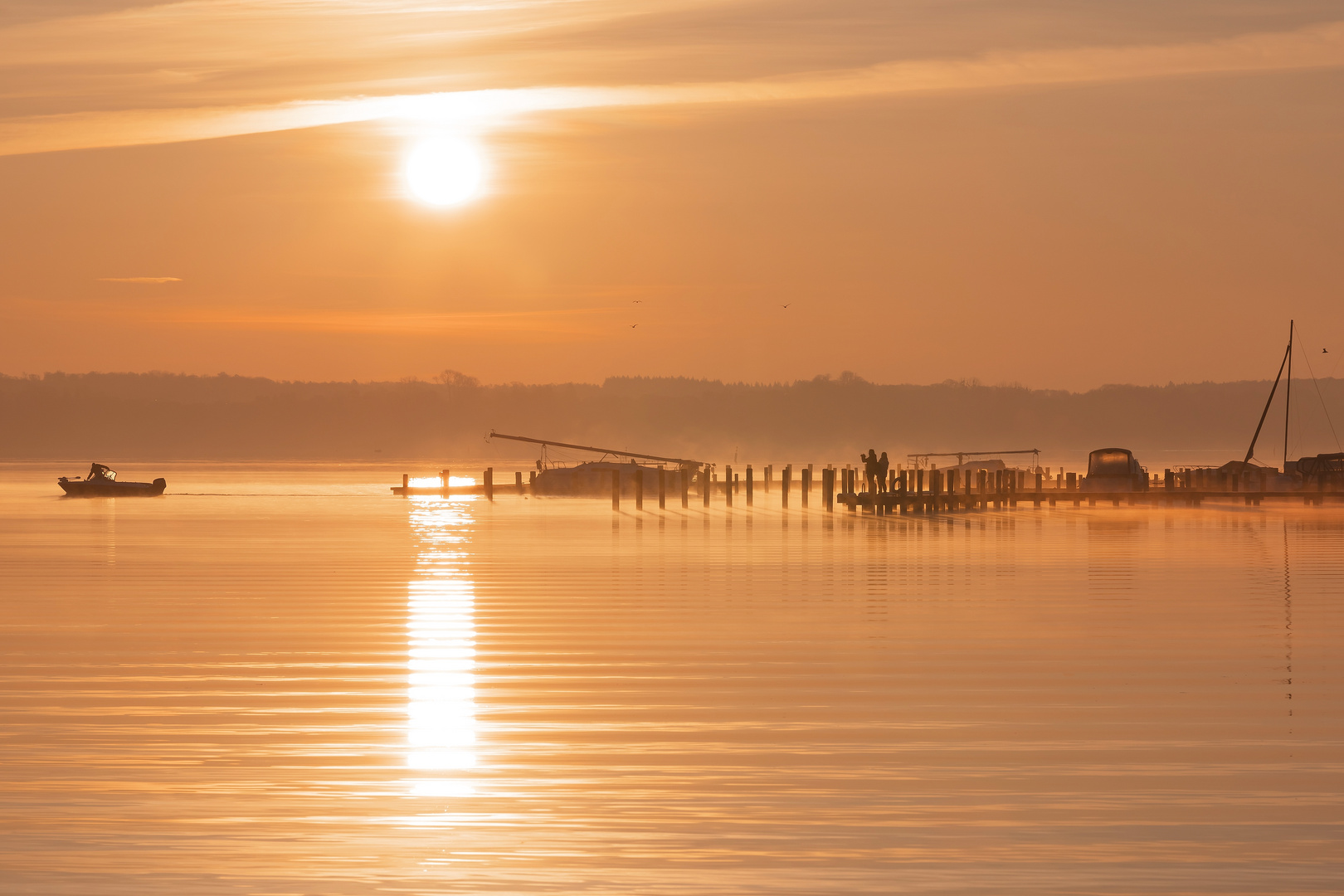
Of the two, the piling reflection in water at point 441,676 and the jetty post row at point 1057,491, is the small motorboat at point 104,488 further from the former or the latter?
the piling reflection in water at point 441,676

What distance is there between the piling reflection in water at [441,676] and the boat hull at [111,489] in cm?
6290

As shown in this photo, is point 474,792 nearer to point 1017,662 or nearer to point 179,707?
point 179,707

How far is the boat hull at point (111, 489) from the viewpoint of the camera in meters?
92.6

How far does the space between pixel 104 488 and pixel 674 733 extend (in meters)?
87.1

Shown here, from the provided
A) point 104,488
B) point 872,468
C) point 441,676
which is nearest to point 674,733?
point 441,676

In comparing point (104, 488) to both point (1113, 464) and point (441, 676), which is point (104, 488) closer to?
point (1113, 464)

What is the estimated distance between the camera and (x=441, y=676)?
54.0 feet

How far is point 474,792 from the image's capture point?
10.7 meters

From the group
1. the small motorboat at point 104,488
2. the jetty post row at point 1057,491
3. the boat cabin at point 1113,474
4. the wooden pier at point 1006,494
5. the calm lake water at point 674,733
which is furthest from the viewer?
the small motorboat at point 104,488

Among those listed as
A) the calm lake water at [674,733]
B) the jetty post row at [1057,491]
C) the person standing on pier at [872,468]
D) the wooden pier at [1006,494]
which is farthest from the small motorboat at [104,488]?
the calm lake water at [674,733]

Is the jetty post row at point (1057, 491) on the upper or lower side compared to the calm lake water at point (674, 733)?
upper

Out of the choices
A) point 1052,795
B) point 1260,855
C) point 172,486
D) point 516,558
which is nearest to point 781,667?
point 1052,795

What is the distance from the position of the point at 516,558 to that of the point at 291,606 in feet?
39.9

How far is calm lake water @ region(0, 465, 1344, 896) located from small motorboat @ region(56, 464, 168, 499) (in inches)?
2600
